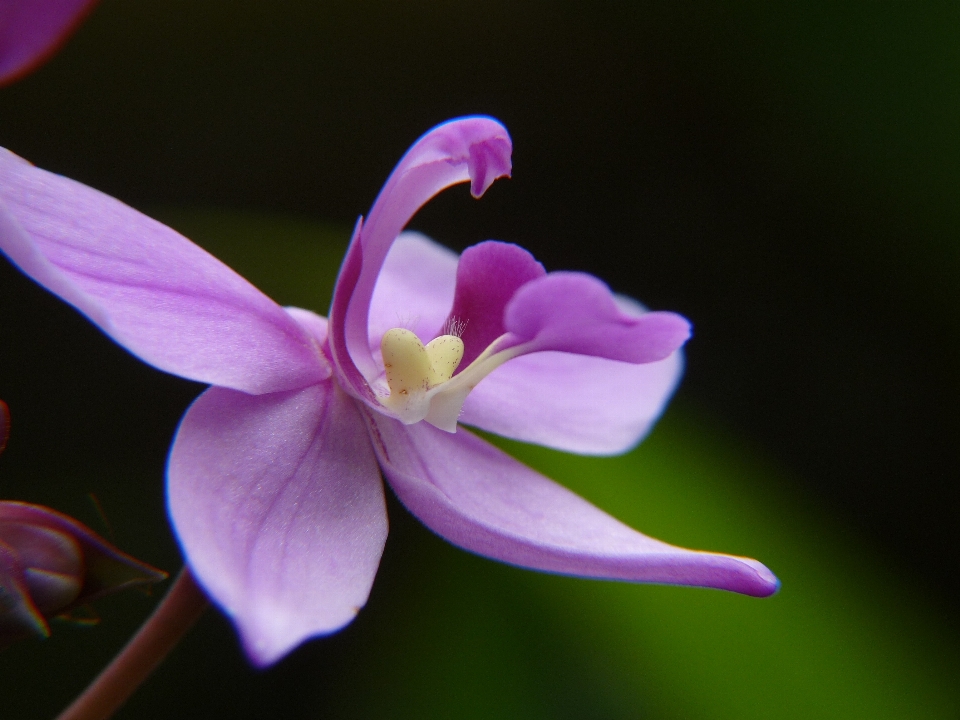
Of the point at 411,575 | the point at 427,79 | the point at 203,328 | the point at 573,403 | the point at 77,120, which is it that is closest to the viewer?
the point at 203,328

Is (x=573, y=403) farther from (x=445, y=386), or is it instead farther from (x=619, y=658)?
(x=619, y=658)

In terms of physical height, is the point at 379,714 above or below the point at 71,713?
below

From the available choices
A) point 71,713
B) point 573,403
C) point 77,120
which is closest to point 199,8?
point 77,120

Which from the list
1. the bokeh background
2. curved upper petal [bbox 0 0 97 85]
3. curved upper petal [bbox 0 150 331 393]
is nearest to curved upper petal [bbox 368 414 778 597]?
A: curved upper petal [bbox 0 150 331 393]

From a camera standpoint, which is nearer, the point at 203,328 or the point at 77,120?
the point at 203,328

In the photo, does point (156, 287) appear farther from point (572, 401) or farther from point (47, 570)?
point (572, 401)

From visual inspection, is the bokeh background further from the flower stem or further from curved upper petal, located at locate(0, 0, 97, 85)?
curved upper petal, located at locate(0, 0, 97, 85)

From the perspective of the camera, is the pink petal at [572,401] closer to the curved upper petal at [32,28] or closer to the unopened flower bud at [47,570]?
the unopened flower bud at [47,570]
